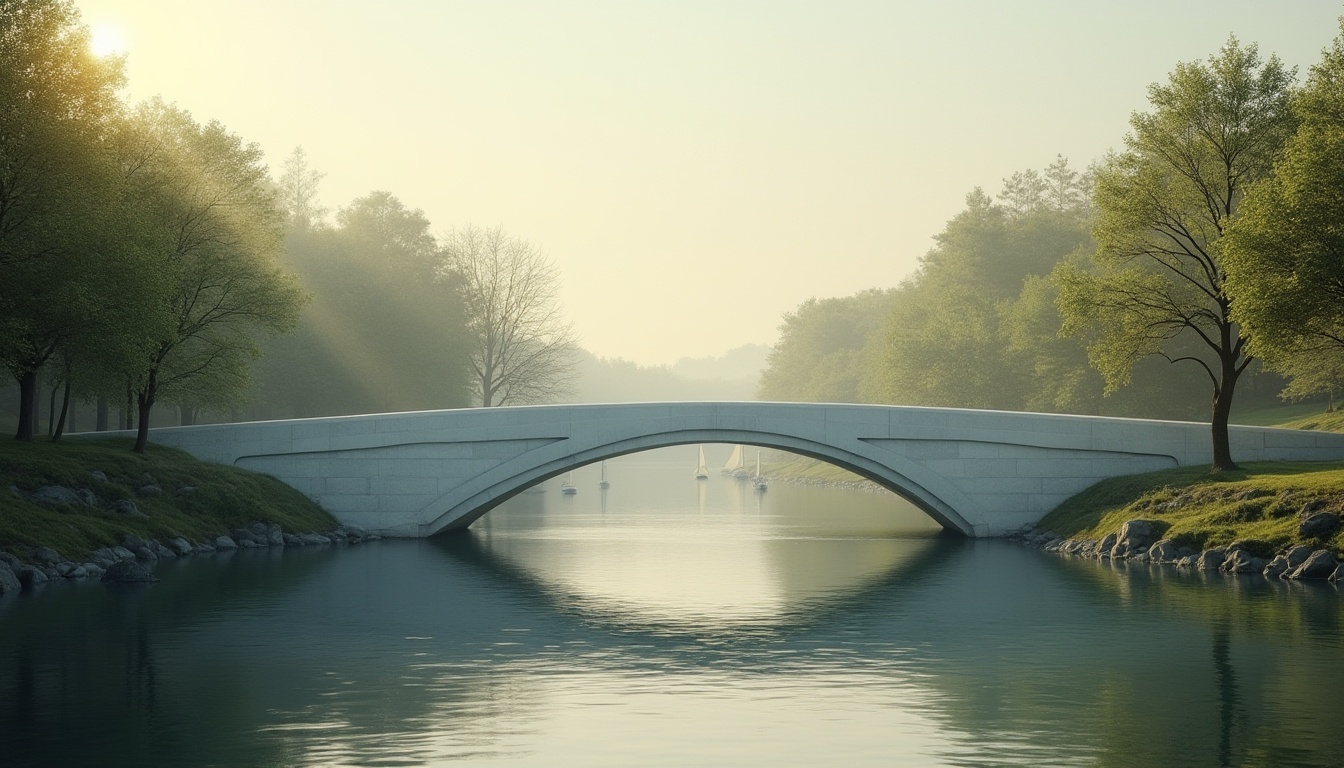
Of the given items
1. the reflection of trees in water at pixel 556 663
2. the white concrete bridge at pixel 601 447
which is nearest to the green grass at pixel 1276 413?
the white concrete bridge at pixel 601 447

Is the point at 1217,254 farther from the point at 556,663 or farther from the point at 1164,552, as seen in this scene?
the point at 556,663

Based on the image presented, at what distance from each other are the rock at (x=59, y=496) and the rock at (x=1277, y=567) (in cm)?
2913

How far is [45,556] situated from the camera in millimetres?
30375

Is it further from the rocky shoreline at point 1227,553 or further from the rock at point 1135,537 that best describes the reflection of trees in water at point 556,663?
the rock at point 1135,537

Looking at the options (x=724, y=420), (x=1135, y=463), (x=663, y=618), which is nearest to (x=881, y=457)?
(x=724, y=420)

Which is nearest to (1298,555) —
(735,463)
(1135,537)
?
(1135,537)

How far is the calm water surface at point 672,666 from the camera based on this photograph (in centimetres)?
1521

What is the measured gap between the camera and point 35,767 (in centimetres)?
1402

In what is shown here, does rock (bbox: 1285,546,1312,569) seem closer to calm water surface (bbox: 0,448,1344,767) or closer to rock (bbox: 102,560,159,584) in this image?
calm water surface (bbox: 0,448,1344,767)

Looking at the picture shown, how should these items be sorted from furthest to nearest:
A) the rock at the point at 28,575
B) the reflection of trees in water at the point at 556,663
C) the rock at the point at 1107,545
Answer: the rock at the point at 1107,545
the rock at the point at 28,575
the reflection of trees in water at the point at 556,663

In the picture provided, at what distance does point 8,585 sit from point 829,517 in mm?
37257

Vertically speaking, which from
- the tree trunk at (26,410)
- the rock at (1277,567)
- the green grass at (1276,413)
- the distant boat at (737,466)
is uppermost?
the distant boat at (737,466)

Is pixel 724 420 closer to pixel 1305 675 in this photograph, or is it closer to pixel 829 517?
pixel 829 517

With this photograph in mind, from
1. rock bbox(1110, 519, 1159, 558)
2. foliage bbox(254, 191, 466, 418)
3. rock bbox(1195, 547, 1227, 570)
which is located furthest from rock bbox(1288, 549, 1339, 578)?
foliage bbox(254, 191, 466, 418)
